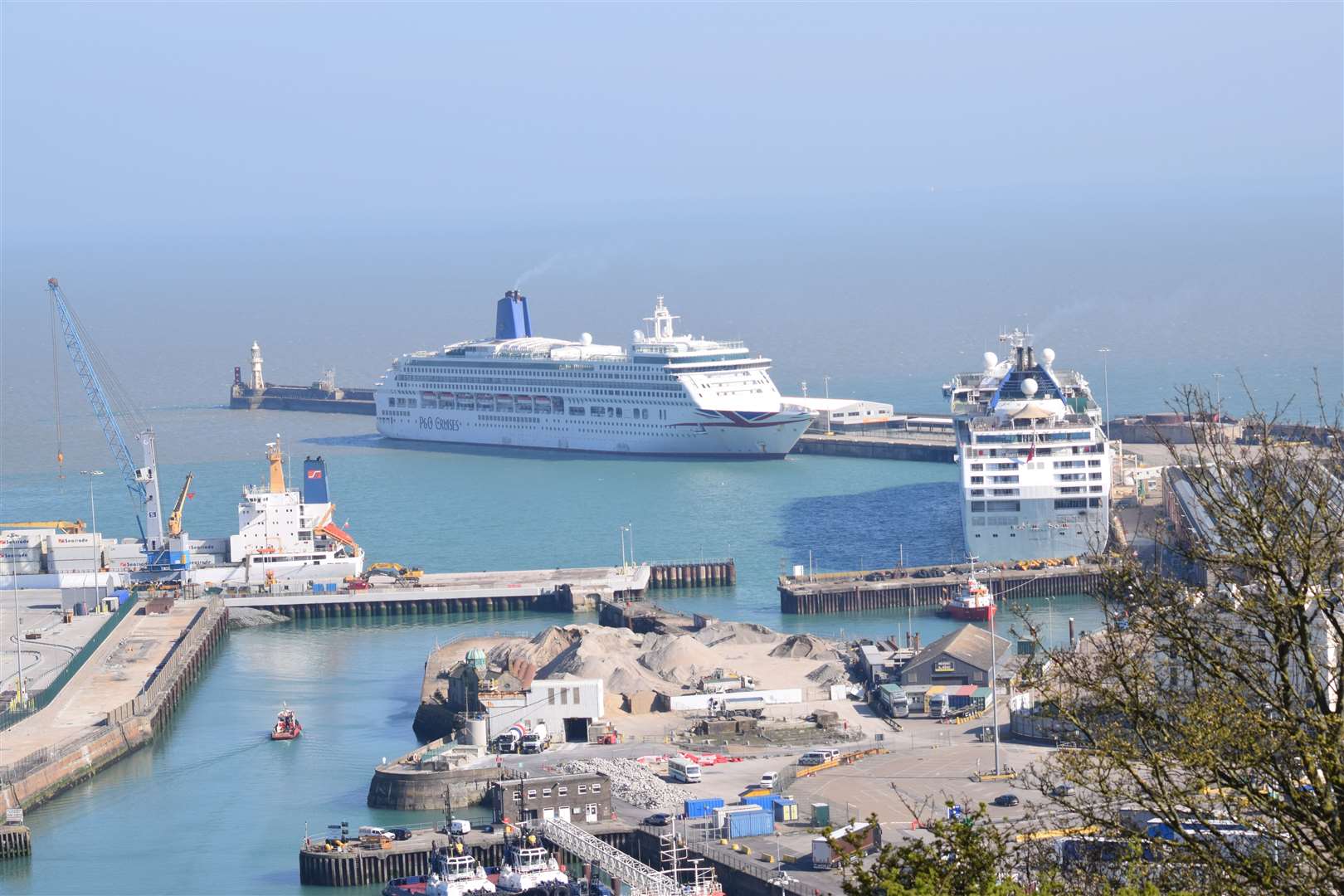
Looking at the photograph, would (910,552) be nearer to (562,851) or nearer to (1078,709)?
(562,851)

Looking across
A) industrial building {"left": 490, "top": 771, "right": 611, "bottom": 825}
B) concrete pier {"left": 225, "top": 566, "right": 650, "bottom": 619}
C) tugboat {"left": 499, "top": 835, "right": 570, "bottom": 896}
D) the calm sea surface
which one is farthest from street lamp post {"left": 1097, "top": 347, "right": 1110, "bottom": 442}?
tugboat {"left": 499, "top": 835, "right": 570, "bottom": 896}

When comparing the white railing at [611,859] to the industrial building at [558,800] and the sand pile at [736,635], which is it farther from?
the sand pile at [736,635]

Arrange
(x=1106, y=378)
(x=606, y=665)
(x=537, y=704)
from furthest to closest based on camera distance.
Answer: (x=1106, y=378) → (x=606, y=665) → (x=537, y=704)

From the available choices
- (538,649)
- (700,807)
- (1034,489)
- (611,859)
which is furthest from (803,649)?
(611,859)

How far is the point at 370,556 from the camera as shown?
41000mm

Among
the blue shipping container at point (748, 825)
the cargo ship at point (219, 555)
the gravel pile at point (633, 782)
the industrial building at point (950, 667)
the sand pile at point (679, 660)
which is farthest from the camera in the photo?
the cargo ship at point (219, 555)

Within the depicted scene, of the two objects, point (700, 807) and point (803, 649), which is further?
point (803, 649)

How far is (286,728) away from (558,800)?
6.13 meters

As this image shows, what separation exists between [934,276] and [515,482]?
252 ft

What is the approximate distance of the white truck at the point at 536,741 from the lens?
24609 mm

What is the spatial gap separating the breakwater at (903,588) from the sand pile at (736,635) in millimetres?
3558

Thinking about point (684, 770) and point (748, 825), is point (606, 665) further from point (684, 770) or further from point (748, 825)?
point (748, 825)

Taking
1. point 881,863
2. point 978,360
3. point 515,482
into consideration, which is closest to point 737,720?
point 881,863

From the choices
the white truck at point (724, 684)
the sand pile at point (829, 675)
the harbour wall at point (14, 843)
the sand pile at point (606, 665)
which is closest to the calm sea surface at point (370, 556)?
the harbour wall at point (14, 843)
